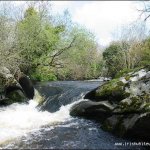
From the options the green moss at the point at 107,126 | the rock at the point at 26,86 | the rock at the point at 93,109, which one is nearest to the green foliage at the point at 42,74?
the rock at the point at 26,86

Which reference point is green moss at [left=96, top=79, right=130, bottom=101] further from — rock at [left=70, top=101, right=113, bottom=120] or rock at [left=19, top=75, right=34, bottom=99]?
rock at [left=19, top=75, right=34, bottom=99]

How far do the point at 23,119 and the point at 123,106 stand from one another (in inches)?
222

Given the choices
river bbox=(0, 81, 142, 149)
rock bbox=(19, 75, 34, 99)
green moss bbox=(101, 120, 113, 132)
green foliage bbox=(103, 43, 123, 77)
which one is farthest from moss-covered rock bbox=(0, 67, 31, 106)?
green foliage bbox=(103, 43, 123, 77)

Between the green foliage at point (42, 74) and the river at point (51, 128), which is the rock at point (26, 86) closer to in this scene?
the river at point (51, 128)

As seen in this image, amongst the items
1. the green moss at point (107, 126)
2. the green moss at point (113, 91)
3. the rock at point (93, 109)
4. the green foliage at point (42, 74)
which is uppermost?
the green foliage at point (42, 74)

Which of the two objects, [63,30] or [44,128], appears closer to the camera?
[44,128]

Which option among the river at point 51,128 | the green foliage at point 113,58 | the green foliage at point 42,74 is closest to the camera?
the river at point 51,128

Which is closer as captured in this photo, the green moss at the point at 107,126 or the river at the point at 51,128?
the river at the point at 51,128

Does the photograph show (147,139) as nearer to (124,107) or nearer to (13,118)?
(124,107)

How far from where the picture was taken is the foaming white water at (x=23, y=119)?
13.8 meters

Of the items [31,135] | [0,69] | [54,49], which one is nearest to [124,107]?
[31,135]

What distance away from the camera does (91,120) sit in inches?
624

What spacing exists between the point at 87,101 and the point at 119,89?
1.98m

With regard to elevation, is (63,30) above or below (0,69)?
above
